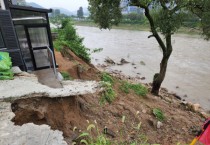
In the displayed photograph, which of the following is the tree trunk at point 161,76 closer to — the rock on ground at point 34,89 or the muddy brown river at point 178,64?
the muddy brown river at point 178,64

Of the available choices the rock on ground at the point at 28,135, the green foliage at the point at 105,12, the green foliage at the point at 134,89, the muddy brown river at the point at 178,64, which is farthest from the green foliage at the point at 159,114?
the rock on ground at the point at 28,135

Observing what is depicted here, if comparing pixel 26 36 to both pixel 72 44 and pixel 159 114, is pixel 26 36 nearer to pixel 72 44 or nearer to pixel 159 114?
pixel 159 114

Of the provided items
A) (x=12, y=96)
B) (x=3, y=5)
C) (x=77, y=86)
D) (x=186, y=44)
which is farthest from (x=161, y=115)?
(x=186, y=44)

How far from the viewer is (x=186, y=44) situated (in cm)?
3156

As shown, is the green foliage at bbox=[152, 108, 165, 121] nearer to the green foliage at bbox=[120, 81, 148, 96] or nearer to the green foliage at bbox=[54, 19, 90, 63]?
the green foliage at bbox=[120, 81, 148, 96]

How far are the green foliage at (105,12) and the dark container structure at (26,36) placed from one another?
258 cm

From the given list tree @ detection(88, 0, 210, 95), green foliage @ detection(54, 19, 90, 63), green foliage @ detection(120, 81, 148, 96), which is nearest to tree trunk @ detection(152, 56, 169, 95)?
tree @ detection(88, 0, 210, 95)

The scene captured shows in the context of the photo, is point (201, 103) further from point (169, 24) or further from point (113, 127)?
point (113, 127)

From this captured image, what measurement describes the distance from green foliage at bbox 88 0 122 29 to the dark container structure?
8.45 feet

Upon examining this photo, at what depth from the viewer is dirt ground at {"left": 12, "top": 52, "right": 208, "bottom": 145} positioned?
16.7 feet

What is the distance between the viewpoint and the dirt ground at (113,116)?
5.09 meters

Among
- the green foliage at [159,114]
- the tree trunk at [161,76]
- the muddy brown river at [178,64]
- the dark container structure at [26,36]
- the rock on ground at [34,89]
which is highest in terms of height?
the dark container structure at [26,36]

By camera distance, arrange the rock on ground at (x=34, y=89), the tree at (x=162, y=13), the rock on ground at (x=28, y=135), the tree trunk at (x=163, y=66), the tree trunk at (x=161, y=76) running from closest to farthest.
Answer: the rock on ground at (x=28, y=135)
the rock on ground at (x=34, y=89)
the tree at (x=162, y=13)
the tree trunk at (x=163, y=66)
the tree trunk at (x=161, y=76)

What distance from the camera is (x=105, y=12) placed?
10.1m
